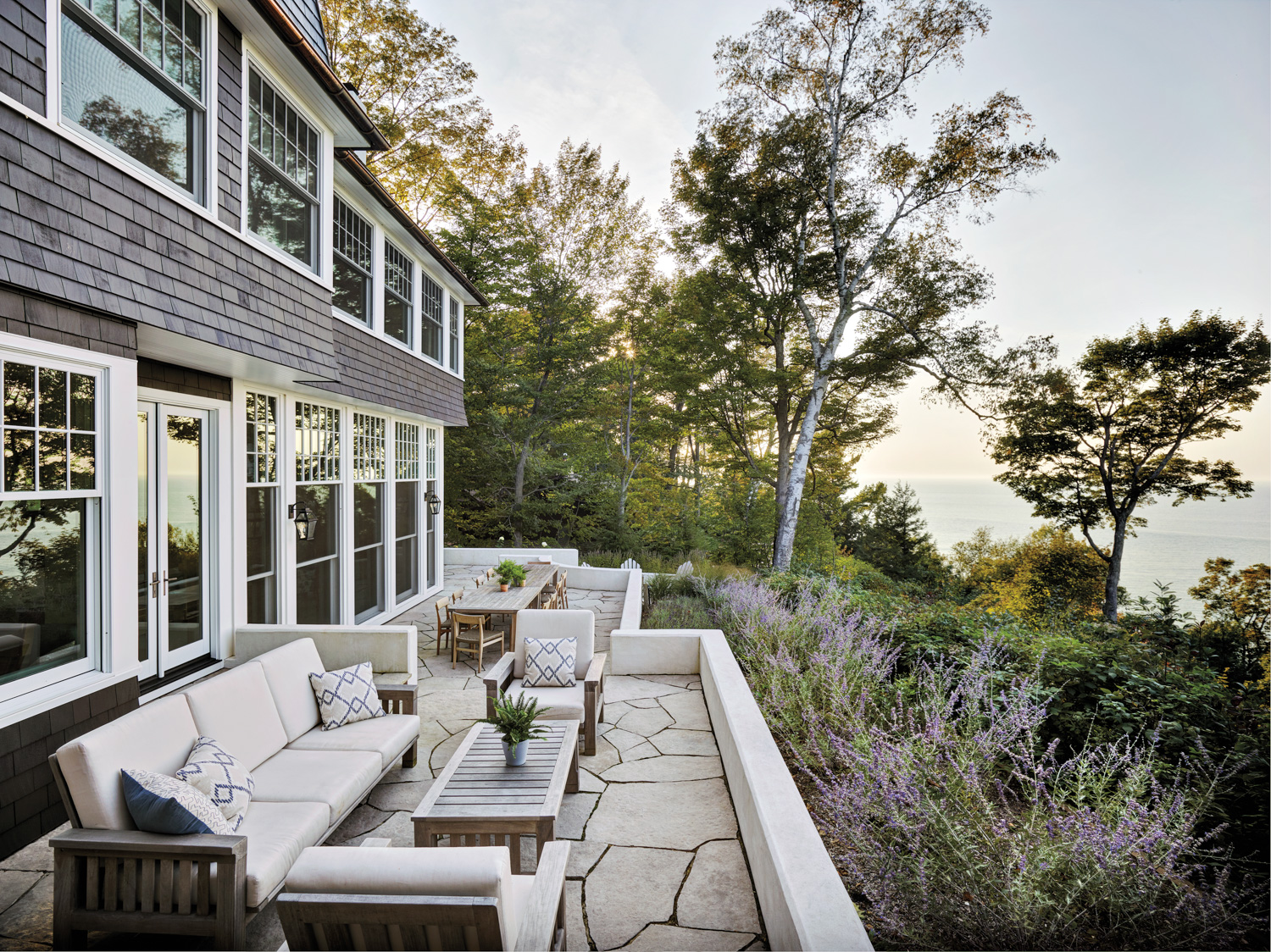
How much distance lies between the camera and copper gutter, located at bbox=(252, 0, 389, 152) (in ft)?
13.7

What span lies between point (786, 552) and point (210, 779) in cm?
1137

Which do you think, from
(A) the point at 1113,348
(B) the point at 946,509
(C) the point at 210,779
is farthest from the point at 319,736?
(B) the point at 946,509

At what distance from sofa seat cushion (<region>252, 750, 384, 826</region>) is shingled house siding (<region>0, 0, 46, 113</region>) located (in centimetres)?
352

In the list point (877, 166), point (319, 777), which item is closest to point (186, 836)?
point (319, 777)

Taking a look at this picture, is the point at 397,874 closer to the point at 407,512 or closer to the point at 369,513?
the point at 369,513

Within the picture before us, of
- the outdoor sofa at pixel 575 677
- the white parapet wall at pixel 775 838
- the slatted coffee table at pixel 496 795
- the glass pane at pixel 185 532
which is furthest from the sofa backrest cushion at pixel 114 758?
the white parapet wall at pixel 775 838

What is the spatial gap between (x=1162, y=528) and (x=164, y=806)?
17702 mm

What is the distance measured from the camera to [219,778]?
2.71 meters

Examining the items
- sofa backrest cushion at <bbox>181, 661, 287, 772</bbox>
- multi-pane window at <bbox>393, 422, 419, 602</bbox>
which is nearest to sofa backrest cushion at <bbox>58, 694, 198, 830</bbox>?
sofa backrest cushion at <bbox>181, 661, 287, 772</bbox>

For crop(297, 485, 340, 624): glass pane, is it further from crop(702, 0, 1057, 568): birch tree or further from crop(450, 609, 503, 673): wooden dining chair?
crop(702, 0, 1057, 568): birch tree

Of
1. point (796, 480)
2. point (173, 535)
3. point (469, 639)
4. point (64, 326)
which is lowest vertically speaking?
point (469, 639)

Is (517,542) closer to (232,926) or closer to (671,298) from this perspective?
(671,298)

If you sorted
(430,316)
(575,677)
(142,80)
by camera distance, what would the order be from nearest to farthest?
(142,80), (575,677), (430,316)

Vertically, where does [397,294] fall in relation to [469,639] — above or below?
above
